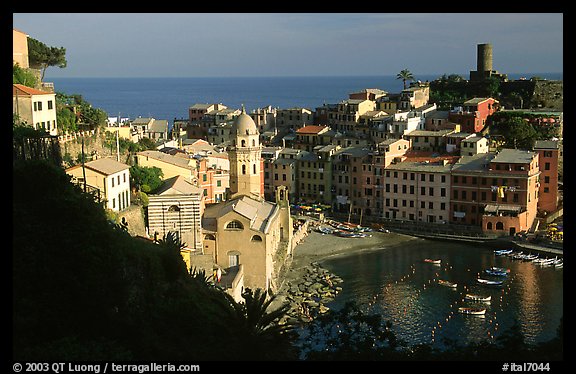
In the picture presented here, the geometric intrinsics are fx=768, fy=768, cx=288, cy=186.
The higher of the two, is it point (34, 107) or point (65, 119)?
point (34, 107)

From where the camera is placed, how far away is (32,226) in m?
13.1

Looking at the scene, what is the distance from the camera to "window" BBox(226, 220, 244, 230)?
29812 millimetres

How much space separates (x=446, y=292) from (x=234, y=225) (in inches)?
395

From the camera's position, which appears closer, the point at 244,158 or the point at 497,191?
the point at 244,158

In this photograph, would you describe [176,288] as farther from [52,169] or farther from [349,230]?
[349,230]

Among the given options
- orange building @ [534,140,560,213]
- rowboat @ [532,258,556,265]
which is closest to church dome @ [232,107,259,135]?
rowboat @ [532,258,556,265]

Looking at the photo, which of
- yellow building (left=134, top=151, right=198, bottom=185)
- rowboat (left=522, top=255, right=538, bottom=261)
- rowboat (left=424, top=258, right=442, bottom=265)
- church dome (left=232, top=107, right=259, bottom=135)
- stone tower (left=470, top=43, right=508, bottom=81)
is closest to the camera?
yellow building (left=134, top=151, right=198, bottom=185)

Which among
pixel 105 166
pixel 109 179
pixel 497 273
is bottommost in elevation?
pixel 497 273

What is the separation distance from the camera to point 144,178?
28078 millimetres

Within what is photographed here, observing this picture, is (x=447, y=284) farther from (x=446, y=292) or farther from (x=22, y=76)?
(x=22, y=76)

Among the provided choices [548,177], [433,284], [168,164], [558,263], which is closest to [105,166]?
[168,164]

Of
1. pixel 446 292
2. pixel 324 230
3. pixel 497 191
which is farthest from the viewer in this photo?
pixel 324 230

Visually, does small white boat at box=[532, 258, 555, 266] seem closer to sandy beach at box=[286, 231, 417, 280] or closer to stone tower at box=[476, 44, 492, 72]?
sandy beach at box=[286, 231, 417, 280]

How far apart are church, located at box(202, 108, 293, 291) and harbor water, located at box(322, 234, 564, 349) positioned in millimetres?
3680
